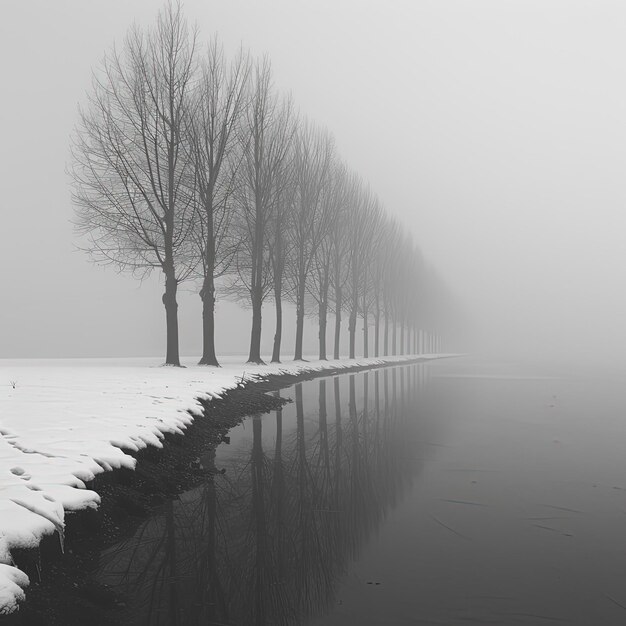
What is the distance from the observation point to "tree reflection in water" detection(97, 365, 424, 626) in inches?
146

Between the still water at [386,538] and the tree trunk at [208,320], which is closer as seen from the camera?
the still water at [386,538]

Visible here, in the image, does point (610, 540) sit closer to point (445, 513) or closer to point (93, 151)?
point (445, 513)

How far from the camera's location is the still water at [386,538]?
11.9 ft

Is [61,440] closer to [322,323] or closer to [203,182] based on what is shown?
[203,182]

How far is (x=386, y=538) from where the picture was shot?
4891mm

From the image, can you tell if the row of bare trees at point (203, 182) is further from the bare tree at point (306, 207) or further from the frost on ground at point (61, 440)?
the frost on ground at point (61, 440)

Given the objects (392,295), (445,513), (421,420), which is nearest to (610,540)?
(445,513)

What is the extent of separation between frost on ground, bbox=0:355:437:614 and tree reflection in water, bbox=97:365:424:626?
2.37 ft

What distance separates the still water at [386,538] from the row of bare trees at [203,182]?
1617 centimetres

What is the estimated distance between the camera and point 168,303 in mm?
22734

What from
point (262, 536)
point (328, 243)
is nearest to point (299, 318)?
point (328, 243)

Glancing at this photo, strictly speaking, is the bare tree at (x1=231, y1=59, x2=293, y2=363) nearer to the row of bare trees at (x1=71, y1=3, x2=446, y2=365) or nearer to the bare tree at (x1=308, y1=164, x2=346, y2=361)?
the row of bare trees at (x1=71, y1=3, x2=446, y2=365)

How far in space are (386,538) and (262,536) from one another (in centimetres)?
124

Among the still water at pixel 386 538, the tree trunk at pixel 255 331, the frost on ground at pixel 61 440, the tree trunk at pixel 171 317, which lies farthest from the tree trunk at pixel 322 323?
the still water at pixel 386 538
